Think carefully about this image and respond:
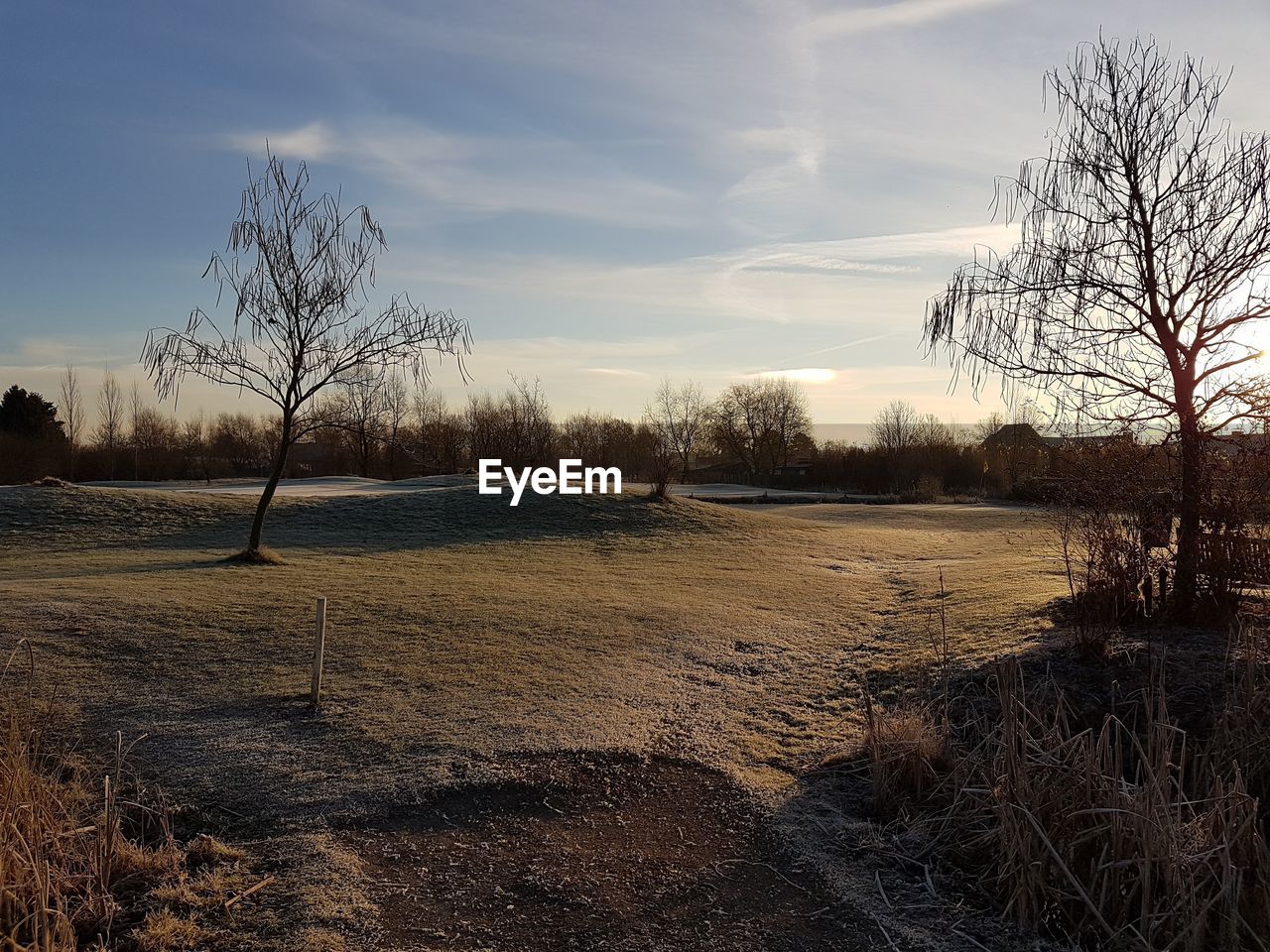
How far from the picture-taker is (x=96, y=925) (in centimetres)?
358

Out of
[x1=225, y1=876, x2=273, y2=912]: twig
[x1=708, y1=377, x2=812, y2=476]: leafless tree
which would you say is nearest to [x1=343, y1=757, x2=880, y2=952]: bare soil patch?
[x1=225, y1=876, x2=273, y2=912]: twig

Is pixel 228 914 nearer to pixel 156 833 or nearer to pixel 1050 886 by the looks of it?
pixel 156 833

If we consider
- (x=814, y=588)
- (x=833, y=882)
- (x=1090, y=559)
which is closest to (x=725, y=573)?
(x=814, y=588)

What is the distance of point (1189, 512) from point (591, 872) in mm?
6511

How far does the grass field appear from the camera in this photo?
502 cm

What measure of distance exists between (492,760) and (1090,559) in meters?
5.80

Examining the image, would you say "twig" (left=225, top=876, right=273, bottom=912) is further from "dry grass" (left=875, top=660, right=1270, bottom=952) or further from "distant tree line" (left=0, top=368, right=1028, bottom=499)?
"distant tree line" (left=0, top=368, right=1028, bottom=499)

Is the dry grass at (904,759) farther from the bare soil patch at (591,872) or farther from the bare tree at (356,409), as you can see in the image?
the bare tree at (356,409)

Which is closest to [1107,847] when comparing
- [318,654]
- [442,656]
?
[318,654]

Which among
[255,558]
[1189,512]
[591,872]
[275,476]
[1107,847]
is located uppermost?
[275,476]

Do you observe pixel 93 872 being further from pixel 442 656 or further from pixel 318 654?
pixel 442 656

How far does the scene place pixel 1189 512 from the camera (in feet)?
25.4

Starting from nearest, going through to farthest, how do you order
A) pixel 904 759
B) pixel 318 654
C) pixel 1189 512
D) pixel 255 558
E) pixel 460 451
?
pixel 904 759, pixel 318 654, pixel 1189 512, pixel 255 558, pixel 460 451

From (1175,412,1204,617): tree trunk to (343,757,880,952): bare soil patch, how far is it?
195 inches
